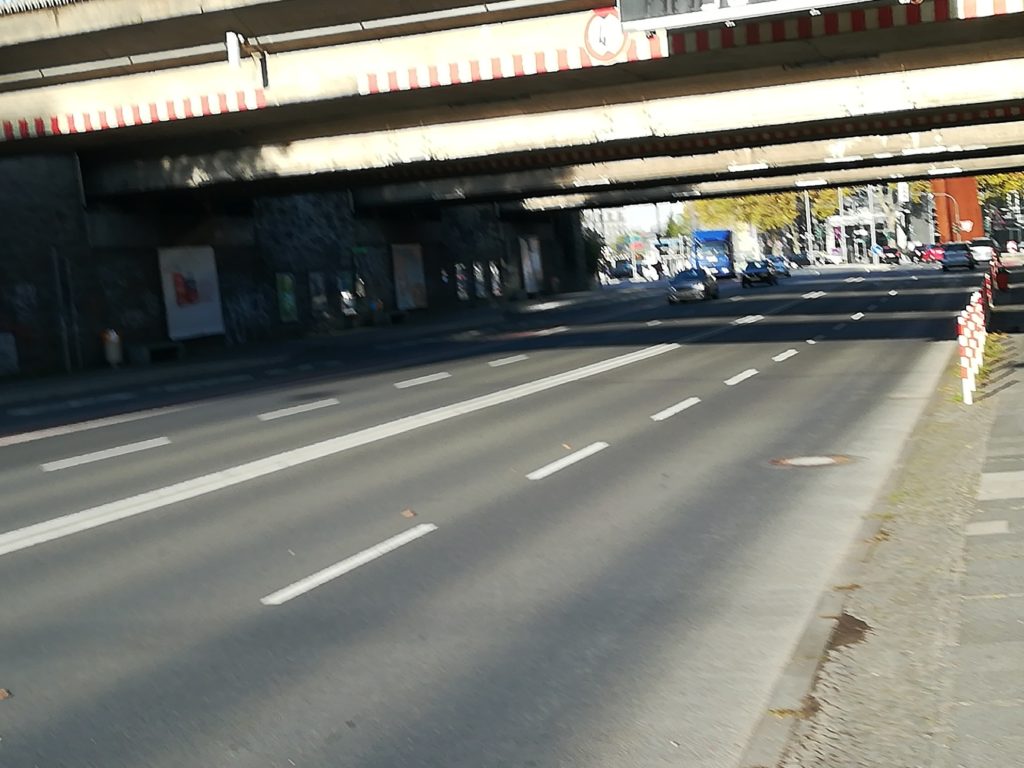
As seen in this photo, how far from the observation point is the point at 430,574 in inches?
363

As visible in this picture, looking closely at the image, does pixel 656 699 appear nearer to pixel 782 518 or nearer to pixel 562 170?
pixel 782 518

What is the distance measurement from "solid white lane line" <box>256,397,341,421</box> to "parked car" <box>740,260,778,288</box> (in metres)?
53.8

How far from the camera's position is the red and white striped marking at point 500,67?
69.9 feet

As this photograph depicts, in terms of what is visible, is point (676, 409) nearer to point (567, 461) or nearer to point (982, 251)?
point (567, 461)

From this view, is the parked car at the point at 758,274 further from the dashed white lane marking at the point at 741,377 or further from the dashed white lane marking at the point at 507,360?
the dashed white lane marking at the point at 741,377

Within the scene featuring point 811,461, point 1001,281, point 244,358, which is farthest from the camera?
point 1001,281

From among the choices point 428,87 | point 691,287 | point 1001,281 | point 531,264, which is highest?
point 428,87

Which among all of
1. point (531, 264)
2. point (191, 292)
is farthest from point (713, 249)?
point (191, 292)

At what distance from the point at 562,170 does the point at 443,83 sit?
75.6ft

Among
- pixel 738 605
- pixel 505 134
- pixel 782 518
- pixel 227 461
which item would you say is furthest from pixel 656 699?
pixel 505 134

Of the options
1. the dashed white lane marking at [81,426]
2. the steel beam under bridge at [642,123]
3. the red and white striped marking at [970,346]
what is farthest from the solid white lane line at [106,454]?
the steel beam under bridge at [642,123]

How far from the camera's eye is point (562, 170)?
45.4 metres

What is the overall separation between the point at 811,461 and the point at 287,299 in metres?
35.8

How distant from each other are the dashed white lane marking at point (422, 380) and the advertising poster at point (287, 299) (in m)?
20.4
